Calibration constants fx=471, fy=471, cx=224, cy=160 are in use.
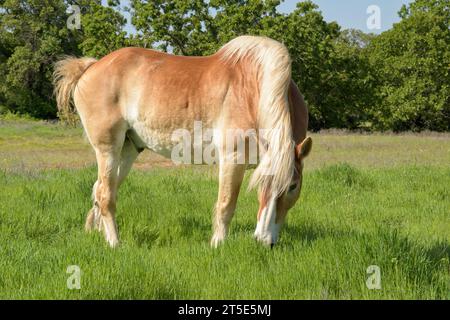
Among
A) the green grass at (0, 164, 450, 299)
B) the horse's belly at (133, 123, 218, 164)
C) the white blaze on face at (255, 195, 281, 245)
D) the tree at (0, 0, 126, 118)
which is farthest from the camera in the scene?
the tree at (0, 0, 126, 118)

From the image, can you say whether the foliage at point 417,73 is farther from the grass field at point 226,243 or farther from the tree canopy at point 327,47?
the grass field at point 226,243

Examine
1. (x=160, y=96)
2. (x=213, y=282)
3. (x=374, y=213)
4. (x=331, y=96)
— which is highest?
(x=160, y=96)

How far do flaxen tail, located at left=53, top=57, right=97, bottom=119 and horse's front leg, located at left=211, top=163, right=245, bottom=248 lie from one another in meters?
2.24

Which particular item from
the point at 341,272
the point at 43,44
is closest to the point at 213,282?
the point at 341,272

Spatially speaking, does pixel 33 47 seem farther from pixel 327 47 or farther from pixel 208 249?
pixel 208 249

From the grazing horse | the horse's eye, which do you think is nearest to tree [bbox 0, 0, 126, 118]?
the grazing horse

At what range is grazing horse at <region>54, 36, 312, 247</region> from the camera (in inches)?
151

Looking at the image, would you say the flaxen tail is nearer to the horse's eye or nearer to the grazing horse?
the grazing horse

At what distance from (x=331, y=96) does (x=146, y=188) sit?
29.2 metres

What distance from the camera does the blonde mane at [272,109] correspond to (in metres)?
3.72
